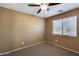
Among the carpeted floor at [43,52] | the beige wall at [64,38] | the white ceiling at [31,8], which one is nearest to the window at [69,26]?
the beige wall at [64,38]

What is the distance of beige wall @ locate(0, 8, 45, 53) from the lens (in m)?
2.56

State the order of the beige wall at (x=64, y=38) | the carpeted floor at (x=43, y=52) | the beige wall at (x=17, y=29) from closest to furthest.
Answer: the carpeted floor at (x=43, y=52) < the beige wall at (x=17, y=29) < the beige wall at (x=64, y=38)

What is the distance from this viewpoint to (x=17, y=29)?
9.73ft

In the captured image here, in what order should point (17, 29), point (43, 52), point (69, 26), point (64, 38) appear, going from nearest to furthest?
point (43, 52) → point (69, 26) → point (17, 29) → point (64, 38)

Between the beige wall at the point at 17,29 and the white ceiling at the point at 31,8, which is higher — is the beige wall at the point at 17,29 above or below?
below

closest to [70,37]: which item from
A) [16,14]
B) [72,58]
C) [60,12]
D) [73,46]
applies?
[73,46]

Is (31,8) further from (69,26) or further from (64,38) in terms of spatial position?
(64,38)

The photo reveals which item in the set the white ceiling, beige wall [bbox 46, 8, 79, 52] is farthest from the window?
the white ceiling

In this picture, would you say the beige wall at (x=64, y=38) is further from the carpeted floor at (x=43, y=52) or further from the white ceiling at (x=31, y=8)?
the carpeted floor at (x=43, y=52)

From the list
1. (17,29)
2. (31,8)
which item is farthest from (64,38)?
(17,29)

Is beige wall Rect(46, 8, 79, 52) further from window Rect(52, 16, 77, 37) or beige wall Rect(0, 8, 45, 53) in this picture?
beige wall Rect(0, 8, 45, 53)

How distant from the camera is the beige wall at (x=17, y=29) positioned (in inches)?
101

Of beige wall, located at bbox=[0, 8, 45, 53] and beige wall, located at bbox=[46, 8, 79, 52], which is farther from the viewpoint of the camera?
beige wall, located at bbox=[46, 8, 79, 52]

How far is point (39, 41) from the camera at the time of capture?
294cm
